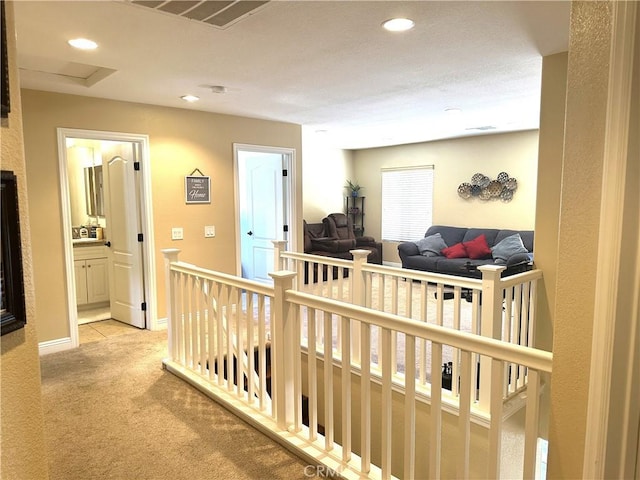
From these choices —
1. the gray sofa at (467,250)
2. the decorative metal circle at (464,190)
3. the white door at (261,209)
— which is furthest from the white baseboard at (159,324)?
the decorative metal circle at (464,190)

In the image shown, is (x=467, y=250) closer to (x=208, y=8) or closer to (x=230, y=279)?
(x=230, y=279)

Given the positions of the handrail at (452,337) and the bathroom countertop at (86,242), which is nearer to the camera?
the handrail at (452,337)

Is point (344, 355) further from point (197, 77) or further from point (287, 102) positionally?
point (287, 102)

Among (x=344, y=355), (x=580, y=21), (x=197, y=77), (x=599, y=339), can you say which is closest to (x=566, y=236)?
(x=599, y=339)

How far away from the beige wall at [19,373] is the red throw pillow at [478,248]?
6.36 m

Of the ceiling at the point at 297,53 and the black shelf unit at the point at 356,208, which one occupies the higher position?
the ceiling at the point at 297,53

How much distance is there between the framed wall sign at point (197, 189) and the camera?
15.5ft

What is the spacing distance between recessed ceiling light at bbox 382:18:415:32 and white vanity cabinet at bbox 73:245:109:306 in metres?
4.47

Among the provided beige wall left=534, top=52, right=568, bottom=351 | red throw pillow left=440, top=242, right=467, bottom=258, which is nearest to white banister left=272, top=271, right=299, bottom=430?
beige wall left=534, top=52, right=568, bottom=351

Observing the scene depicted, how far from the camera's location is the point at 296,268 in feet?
13.9

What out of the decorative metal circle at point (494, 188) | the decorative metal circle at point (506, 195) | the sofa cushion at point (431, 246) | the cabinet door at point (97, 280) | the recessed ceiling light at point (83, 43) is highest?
the recessed ceiling light at point (83, 43)

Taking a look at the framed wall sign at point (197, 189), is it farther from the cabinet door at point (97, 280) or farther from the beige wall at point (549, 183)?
the beige wall at point (549, 183)

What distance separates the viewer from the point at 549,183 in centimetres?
312

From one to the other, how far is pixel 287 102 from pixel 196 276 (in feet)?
7.19
